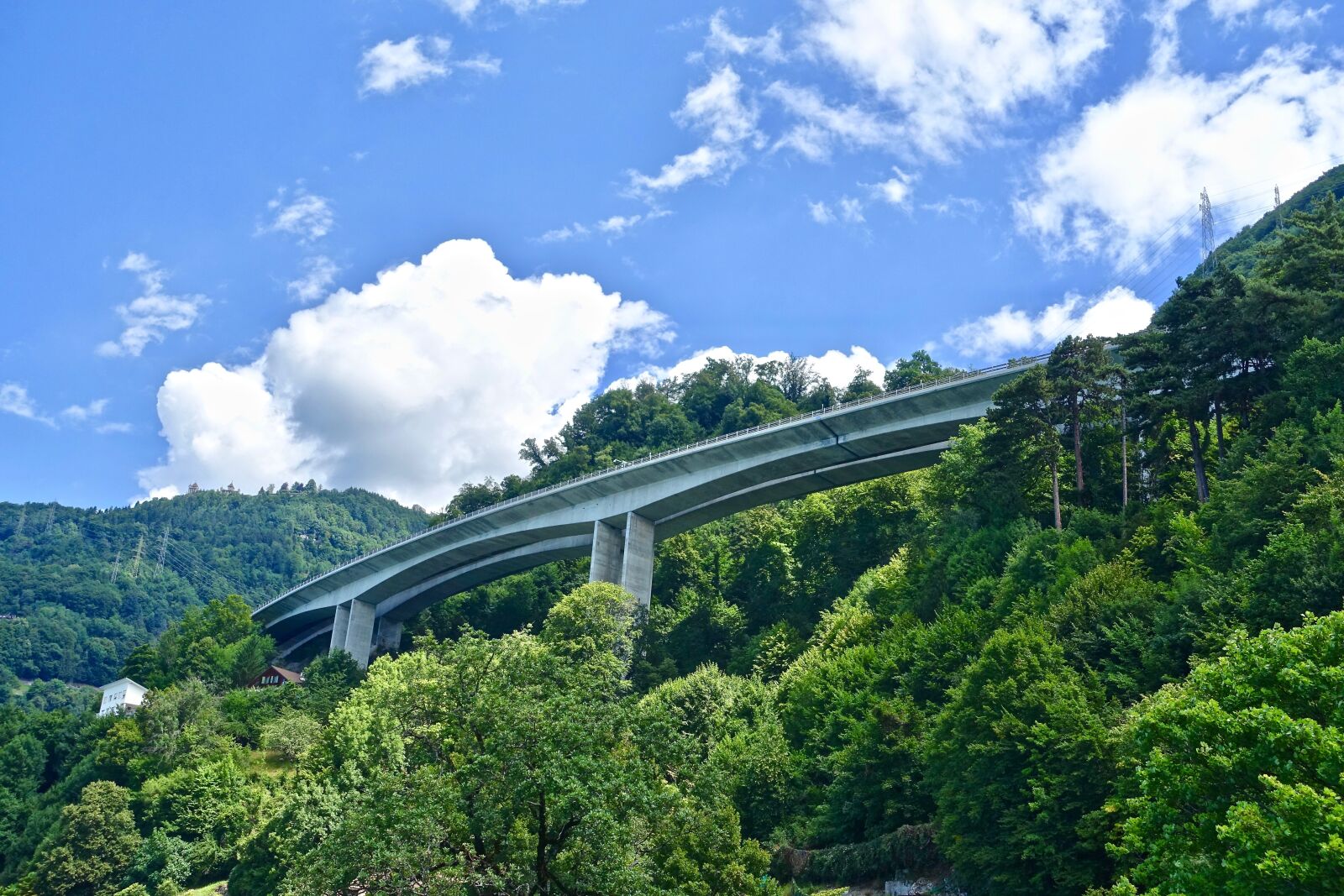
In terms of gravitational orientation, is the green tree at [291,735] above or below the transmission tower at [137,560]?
below

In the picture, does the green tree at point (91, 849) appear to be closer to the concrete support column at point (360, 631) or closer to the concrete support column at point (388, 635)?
the concrete support column at point (360, 631)

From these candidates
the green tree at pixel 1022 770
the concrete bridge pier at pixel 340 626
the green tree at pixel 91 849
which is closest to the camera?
the green tree at pixel 1022 770

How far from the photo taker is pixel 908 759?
27312 millimetres

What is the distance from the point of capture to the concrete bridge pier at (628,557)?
56.0 m

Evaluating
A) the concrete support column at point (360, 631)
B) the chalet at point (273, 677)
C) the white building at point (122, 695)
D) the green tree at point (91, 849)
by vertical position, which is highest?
the concrete support column at point (360, 631)

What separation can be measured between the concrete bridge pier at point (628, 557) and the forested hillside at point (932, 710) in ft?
8.97

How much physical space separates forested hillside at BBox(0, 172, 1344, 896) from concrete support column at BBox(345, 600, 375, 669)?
19.4 meters

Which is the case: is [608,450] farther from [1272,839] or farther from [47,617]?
[47,617]

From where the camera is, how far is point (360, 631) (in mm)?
79000

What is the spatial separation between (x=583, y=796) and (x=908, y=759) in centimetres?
1276

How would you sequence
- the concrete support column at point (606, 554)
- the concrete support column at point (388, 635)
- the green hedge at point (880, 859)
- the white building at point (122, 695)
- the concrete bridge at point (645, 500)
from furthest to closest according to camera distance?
the concrete support column at point (388, 635), the white building at point (122, 695), the concrete support column at point (606, 554), the concrete bridge at point (645, 500), the green hedge at point (880, 859)

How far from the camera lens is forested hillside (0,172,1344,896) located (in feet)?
47.8

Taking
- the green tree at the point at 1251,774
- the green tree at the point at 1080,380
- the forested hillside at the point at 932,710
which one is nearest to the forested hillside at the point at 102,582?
the forested hillside at the point at 932,710

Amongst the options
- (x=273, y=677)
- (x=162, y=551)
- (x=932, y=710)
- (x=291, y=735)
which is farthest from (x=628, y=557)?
(x=162, y=551)
